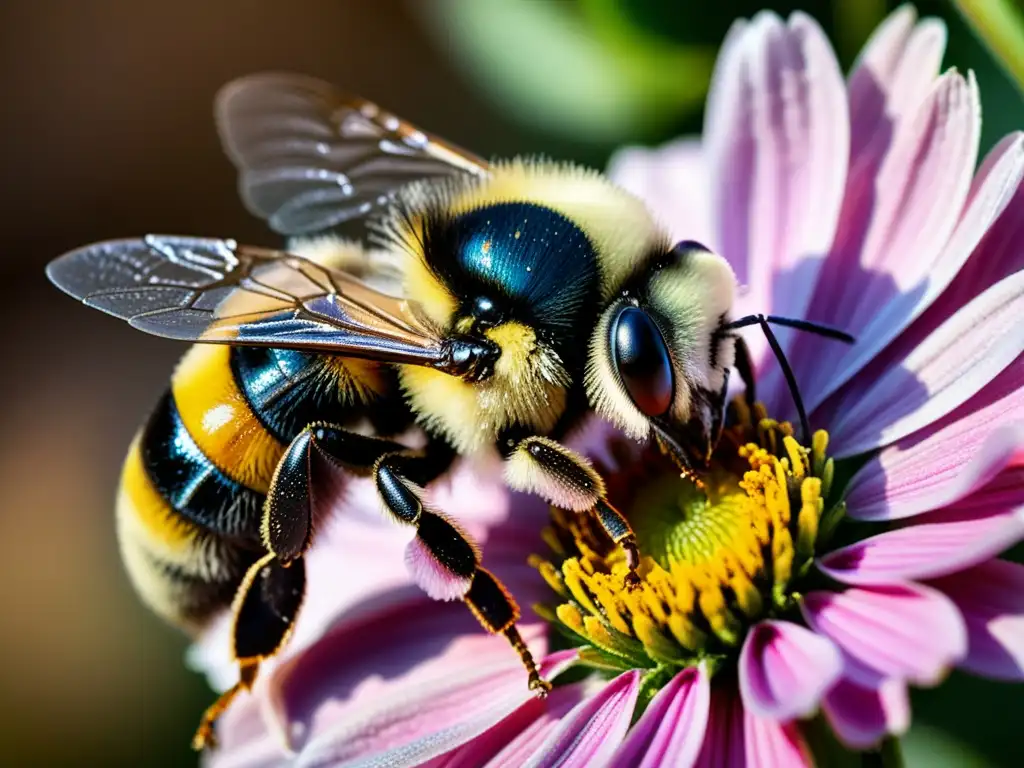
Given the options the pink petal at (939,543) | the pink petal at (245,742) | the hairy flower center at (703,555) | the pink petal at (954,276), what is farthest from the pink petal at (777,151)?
the pink petal at (245,742)

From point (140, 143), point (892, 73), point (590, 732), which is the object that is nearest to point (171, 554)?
point (590, 732)

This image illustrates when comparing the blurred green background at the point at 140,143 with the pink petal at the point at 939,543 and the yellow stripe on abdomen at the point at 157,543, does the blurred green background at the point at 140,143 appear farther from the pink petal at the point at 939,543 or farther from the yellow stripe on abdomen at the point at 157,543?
the yellow stripe on abdomen at the point at 157,543

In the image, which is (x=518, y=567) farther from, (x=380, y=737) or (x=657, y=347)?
(x=657, y=347)

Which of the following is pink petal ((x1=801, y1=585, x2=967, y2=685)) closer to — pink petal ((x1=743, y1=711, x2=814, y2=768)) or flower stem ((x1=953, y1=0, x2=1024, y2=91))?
pink petal ((x1=743, y1=711, x2=814, y2=768))

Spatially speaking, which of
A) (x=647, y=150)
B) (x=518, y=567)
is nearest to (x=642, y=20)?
(x=647, y=150)

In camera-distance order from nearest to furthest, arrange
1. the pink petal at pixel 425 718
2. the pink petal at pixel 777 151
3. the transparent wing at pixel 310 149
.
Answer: the pink petal at pixel 425 718 < the pink petal at pixel 777 151 < the transparent wing at pixel 310 149

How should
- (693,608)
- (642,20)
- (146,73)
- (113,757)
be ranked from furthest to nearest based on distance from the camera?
(146,73) → (113,757) → (642,20) → (693,608)
